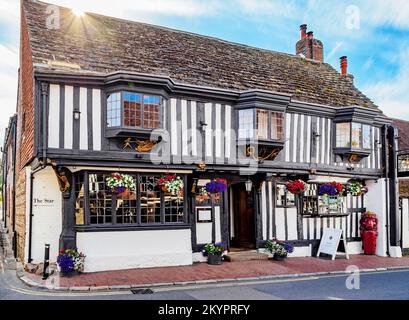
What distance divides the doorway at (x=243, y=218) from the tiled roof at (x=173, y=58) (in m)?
4.08

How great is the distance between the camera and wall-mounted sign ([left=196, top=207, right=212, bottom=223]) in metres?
13.4

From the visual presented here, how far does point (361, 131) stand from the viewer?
1606cm

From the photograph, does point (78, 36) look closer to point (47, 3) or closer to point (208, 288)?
point (47, 3)

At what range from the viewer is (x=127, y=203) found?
11.8 meters

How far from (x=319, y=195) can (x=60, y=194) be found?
9.82 metres

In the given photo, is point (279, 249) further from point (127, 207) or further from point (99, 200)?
point (99, 200)

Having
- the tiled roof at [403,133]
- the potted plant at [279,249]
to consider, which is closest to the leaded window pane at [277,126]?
the potted plant at [279,249]

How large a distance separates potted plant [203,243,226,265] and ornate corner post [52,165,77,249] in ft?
13.7

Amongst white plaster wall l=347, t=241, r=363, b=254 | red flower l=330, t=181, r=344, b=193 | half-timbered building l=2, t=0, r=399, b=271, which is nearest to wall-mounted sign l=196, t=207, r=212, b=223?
half-timbered building l=2, t=0, r=399, b=271

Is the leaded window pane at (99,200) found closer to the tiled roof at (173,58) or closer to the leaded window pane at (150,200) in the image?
the leaded window pane at (150,200)

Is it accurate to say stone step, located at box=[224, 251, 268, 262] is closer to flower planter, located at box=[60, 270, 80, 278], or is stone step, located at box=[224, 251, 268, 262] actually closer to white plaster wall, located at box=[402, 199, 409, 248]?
flower planter, located at box=[60, 270, 80, 278]

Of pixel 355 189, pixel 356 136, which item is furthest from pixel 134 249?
pixel 356 136

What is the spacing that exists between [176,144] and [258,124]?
306 cm
